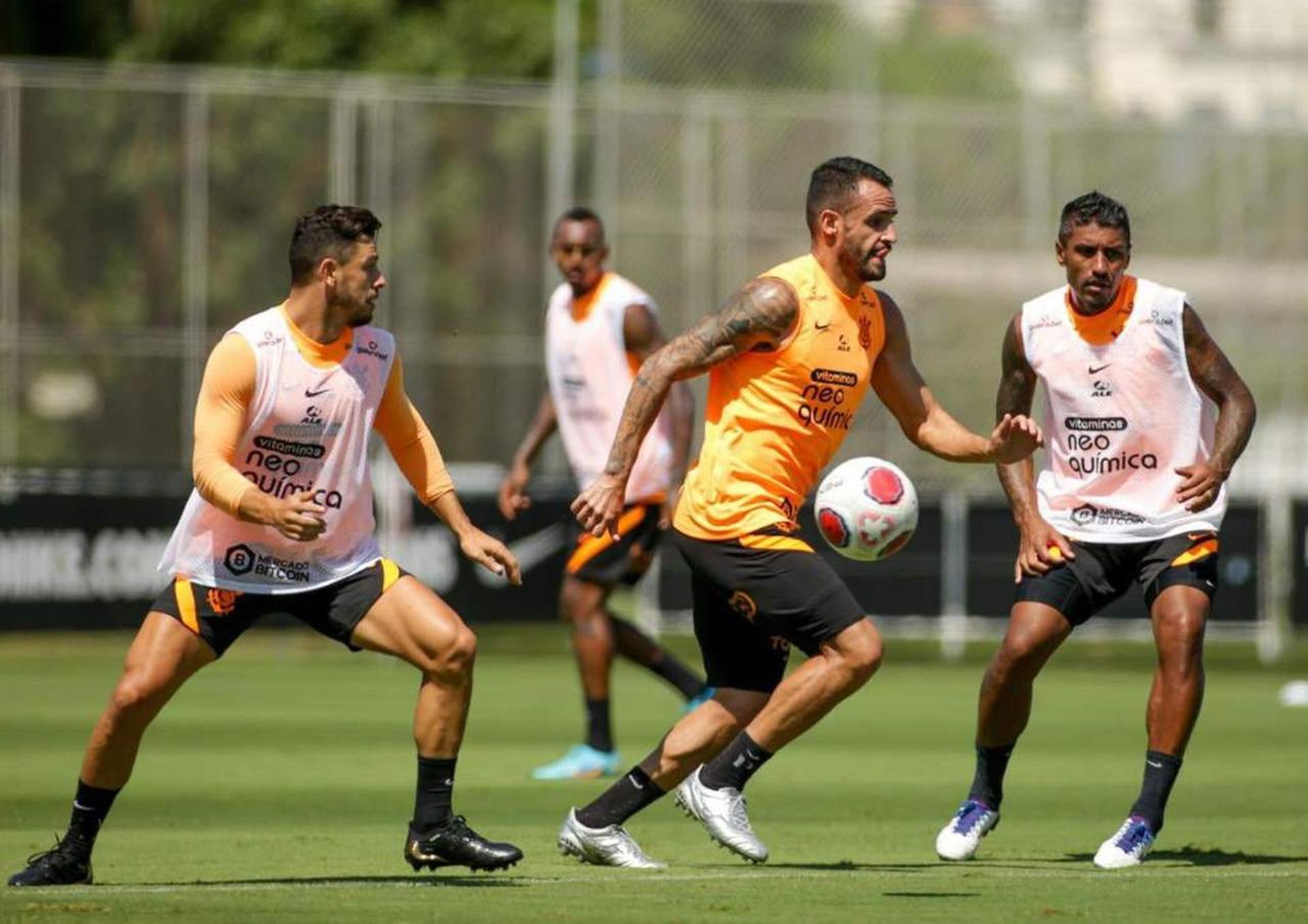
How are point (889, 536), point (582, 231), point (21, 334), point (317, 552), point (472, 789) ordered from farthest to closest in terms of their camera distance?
point (21, 334) → point (582, 231) → point (472, 789) → point (889, 536) → point (317, 552)

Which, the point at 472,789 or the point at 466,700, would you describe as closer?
the point at 466,700

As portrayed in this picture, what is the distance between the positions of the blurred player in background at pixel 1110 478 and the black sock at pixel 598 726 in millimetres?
3604

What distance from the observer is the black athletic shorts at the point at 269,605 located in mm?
9062

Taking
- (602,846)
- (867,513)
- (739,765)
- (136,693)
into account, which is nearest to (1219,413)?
(867,513)

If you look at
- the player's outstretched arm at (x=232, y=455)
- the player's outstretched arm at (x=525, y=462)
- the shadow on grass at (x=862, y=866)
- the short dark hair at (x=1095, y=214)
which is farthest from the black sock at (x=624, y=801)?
the player's outstretched arm at (x=525, y=462)

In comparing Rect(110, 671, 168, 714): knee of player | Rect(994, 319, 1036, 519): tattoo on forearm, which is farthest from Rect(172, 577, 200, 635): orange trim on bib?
Rect(994, 319, 1036, 519): tattoo on forearm

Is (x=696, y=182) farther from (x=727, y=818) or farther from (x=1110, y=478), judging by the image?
(x=727, y=818)

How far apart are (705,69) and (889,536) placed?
19.5m

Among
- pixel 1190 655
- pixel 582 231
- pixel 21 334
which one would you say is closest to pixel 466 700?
pixel 1190 655

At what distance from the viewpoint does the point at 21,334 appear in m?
27.1

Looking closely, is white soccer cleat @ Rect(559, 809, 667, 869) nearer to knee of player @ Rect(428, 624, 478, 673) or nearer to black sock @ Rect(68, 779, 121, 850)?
knee of player @ Rect(428, 624, 478, 673)

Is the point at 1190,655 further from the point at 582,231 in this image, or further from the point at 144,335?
the point at 144,335

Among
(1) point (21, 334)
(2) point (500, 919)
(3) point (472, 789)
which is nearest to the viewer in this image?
(2) point (500, 919)

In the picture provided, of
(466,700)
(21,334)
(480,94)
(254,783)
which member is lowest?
(254,783)
